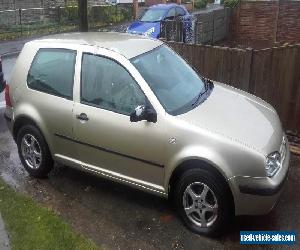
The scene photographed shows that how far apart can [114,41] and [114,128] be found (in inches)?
49.4

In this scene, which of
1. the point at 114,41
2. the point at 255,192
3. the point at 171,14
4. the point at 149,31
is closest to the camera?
the point at 255,192

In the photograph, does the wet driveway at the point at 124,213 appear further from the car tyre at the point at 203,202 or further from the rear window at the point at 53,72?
the rear window at the point at 53,72

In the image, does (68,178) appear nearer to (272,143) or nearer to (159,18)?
(272,143)

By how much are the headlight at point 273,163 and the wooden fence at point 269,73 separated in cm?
264

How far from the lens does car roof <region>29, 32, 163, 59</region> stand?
5.29m

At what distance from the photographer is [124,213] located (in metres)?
5.26

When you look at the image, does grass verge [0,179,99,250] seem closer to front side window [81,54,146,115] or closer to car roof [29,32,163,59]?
front side window [81,54,146,115]

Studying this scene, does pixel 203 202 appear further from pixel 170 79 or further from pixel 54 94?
pixel 54 94

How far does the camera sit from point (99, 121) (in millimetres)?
5113

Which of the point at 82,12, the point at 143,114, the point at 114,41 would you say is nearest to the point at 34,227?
the point at 143,114

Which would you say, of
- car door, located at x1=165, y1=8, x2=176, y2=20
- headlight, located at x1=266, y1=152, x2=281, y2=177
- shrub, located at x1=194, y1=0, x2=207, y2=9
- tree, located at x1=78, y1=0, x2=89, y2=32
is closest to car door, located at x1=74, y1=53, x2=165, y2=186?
headlight, located at x1=266, y1=152, x2=281, y2=177

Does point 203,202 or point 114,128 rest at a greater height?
point 114,128

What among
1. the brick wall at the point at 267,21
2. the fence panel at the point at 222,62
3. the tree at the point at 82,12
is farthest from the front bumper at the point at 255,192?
the brick wall at the point at 267,21

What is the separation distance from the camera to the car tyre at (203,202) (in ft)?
14.7
